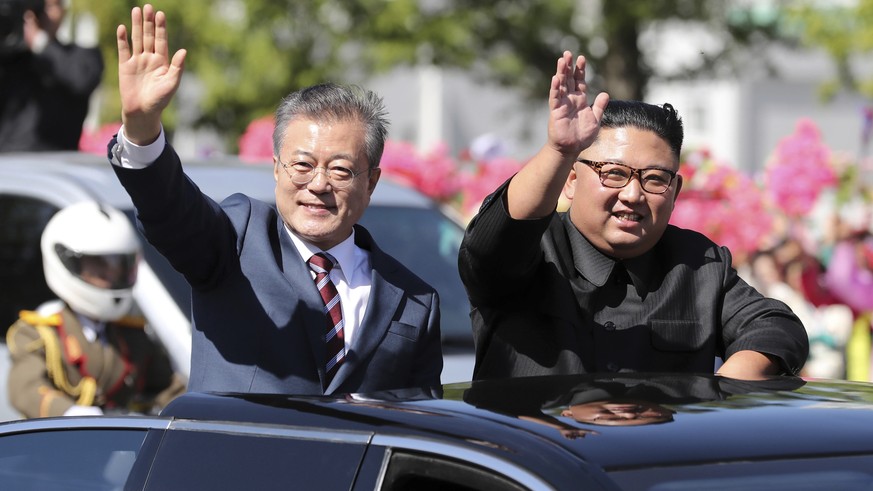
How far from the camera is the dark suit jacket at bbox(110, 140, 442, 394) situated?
3508 mm

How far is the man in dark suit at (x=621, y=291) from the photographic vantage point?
3582 millimetres

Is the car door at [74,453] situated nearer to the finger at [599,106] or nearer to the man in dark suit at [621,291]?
the man in dark suit at [621,291]

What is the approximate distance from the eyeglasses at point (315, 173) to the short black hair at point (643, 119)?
24.3 inches

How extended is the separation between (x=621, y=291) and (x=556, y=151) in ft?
1.67

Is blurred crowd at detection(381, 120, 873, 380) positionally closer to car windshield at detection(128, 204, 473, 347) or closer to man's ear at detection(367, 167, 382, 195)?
car windshield at detection(128, 204, 473, 347)

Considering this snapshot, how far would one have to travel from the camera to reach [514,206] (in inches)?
133

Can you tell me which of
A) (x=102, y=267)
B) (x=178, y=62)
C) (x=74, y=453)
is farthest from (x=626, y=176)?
(x=102, y=267)

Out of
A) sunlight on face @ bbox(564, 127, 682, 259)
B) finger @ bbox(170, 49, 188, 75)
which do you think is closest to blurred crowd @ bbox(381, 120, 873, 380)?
sunlight on face @ bbox(564, 127, 682, 259)

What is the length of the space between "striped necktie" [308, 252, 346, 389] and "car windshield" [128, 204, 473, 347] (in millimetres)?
2343

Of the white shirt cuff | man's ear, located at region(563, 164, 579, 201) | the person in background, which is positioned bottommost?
the white shirt cuff

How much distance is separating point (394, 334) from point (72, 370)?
2314 mm

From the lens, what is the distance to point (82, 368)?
18.7 feet

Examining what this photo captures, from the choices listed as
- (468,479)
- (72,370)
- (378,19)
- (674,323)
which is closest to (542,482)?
(468,479)

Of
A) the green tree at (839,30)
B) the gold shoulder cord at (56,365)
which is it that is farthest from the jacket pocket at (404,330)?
the green tree at (839,30)
